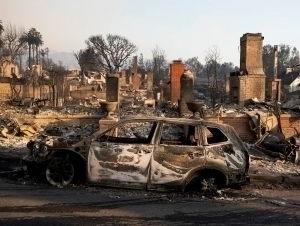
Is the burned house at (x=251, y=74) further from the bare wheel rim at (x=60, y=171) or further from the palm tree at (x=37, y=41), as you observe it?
the palm tree at (x=37, y=41)

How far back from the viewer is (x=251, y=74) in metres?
17.0

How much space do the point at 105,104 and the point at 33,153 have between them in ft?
14.2

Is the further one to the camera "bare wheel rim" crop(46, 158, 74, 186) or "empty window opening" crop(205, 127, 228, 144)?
"empty window opening" crop(205, 127, 228, 144)

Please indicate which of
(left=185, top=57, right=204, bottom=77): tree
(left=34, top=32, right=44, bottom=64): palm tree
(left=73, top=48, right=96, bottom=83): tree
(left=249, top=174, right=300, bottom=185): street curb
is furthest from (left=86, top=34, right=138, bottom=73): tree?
(left=249, top=174, right=300, bottom=185): street curb

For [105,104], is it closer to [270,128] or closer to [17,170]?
[17,170]

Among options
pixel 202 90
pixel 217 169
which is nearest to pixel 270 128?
pixel 217 169

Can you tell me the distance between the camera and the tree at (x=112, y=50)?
197 ft

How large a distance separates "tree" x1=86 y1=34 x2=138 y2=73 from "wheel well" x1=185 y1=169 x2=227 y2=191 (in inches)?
2064

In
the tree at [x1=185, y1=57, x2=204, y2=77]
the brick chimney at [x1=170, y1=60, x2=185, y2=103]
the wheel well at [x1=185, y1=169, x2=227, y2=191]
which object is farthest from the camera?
the tree at [x1=185, y1=57, x2=204, y2=77]

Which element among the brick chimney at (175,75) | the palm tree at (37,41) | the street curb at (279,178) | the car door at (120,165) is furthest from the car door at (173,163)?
the palm tree at (37,41)

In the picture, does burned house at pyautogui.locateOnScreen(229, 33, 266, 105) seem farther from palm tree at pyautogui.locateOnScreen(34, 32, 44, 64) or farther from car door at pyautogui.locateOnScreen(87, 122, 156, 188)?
palm tree at pyautogui.locateOnScreen(34, 32, 44, 64)

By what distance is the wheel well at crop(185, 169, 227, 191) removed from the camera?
7457 mm

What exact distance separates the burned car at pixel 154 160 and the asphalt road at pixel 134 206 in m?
0.25

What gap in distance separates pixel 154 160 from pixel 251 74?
10.9 metres
